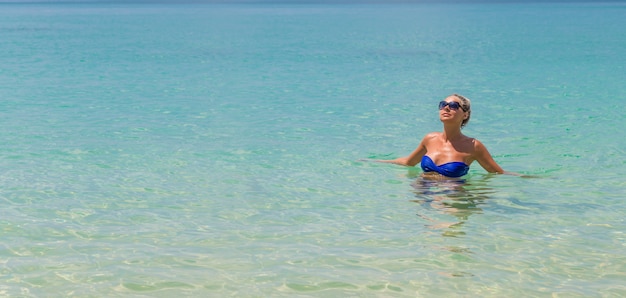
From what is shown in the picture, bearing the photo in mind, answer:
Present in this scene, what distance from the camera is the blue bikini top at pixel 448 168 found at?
8383mm

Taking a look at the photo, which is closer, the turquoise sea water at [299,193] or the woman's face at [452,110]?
the turquoise sea water at [299,193]

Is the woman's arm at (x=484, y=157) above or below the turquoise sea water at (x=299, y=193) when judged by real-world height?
above

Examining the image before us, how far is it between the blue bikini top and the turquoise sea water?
0.49 feet

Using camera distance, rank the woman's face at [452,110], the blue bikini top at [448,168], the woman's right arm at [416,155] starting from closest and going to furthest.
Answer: the woman's face at [452,110], the blue bikini top at [448,168], the woman's right arm at [416,155]

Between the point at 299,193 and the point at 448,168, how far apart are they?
155 cm

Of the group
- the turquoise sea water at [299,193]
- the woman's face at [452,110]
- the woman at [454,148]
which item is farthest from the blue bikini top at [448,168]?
the woman's face at [452,110]

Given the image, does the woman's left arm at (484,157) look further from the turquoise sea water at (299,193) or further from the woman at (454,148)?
the turquoise sea water at (299,193)

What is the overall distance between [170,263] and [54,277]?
0.80 meters

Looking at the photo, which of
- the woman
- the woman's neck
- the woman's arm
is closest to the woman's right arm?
the woman

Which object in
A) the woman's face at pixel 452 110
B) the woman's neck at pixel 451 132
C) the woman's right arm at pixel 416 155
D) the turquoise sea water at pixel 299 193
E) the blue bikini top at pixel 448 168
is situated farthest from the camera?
the woman's right arm at pixel 416 155

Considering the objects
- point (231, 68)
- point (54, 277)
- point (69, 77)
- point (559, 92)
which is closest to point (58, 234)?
point (54, 277)

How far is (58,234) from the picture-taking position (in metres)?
7.36

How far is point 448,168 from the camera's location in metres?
8.41

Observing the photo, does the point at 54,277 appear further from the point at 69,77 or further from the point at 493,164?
the point at 69,77
